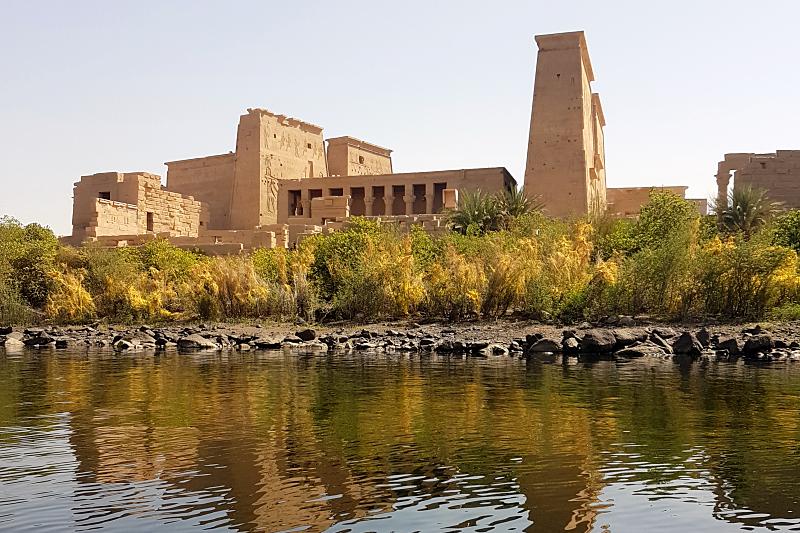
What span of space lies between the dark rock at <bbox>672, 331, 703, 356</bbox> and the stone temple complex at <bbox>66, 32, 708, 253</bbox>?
36.0ft

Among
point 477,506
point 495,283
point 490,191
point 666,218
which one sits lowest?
point 477,506

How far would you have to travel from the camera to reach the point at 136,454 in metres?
7.18

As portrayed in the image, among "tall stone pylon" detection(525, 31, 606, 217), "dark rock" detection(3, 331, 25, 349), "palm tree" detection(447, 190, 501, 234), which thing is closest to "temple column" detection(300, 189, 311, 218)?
"tall stone pylon" detection(525, 31, 606, 217)

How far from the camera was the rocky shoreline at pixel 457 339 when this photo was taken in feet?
51.8

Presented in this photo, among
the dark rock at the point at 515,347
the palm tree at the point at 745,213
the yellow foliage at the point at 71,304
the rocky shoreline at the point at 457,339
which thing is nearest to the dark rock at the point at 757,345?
the rocky shoreline at the point at 457,339

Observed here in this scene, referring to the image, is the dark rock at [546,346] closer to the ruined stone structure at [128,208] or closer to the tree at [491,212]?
the tree at [491,212]

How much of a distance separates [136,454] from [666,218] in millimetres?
18765

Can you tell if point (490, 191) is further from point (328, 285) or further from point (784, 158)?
point (328, 285)

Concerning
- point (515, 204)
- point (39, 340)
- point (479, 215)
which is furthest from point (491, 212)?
point (39, 340)

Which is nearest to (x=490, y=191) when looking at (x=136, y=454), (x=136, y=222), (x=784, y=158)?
(x=784, y=158)

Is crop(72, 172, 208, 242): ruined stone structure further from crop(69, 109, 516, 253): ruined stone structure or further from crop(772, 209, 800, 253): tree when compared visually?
crop(772, 209, 800, 253): tree

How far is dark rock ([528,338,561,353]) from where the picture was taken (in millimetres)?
16312

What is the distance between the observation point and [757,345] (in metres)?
15.4

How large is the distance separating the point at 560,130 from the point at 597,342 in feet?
51.1
